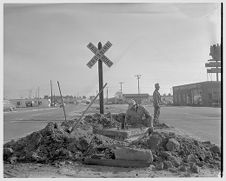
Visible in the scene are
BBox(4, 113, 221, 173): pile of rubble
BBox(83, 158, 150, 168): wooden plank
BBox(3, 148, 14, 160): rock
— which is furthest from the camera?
BBox(3, 148, 14, 160): rock

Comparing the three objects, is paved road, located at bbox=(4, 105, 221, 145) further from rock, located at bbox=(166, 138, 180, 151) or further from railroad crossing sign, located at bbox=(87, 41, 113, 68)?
railroad crossing sign, located at bbox=(87, 41, 113, 68)

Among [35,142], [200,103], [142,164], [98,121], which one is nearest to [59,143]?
[35,142]

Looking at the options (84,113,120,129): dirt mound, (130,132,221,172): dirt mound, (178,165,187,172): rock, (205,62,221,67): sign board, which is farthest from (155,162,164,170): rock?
(84,113,120,129): dirt mound

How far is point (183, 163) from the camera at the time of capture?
4648 mm

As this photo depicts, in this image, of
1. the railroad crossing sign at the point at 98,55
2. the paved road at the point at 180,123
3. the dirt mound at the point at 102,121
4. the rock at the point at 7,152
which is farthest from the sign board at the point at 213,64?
the dirt mound at the point at 102,121

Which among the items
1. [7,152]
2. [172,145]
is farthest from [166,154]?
[7,152]

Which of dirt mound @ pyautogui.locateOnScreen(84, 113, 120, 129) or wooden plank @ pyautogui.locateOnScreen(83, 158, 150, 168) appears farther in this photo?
dirt mound @ pyautogui.locateOnScreen(84, 113, 120, 129)

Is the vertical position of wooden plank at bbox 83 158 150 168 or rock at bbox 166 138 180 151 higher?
rock at bbox 166 138 180 151

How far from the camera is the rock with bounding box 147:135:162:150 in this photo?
5070 millimetres

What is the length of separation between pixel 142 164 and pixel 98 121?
14.1ft

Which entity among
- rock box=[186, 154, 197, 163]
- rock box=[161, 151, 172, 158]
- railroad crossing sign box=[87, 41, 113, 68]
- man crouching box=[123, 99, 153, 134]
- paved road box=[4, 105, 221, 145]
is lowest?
paved road box=[4, 105, 221, 145]

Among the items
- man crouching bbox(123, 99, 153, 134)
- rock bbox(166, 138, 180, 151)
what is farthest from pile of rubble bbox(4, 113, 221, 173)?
man crouching bbox(123, 99, 153, 134)

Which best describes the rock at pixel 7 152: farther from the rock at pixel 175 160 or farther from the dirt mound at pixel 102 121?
the dirt mound at pixel 102 121

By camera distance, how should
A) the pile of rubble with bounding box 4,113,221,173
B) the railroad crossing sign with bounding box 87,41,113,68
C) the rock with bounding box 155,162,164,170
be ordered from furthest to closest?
1. the railroad crossing sign with bounding box 87,41,113,68
2. the pile of rubble with bounding box 4,113,221,173
3. the rock with bounding box 155,162,164,170
